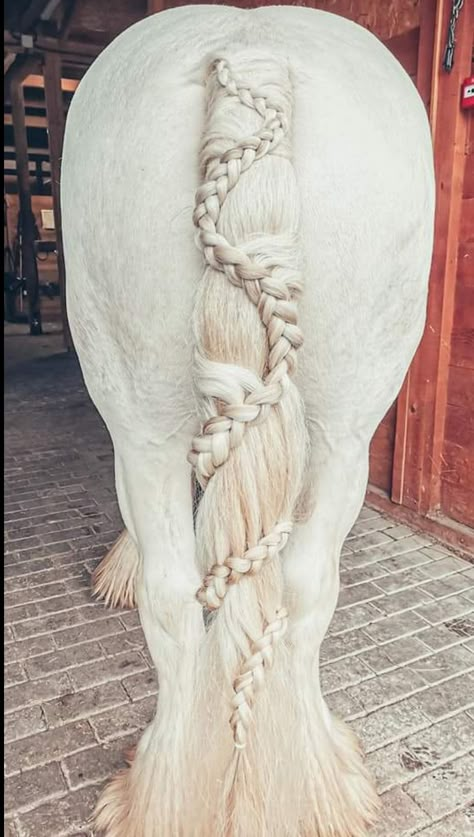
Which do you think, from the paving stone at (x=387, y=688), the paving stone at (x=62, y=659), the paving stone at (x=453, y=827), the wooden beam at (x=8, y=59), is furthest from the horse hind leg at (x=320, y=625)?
the wooden beam at (x=8, y=59)

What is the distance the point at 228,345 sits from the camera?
30.2 inches

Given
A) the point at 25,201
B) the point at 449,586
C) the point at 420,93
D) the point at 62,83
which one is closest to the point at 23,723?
the point at 449,586

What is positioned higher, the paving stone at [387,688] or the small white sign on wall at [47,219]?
the small white sign on wall at [47,219]

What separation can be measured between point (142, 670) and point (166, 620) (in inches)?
28.8

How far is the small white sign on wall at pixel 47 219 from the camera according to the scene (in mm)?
8844

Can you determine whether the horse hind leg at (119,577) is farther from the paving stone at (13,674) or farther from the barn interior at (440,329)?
the barn interior at (440,329)

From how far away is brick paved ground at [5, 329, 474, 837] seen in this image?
126 centimetres

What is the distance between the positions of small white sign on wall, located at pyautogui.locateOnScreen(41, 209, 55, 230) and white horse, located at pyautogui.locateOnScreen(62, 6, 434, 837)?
336 inches

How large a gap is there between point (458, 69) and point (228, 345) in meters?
1.82

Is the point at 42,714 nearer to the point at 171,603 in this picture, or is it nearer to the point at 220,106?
the point at 171,603

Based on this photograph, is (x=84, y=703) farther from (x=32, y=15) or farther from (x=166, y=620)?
(x=32, y=15)

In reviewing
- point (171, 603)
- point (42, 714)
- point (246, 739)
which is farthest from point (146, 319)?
point (42, 714)

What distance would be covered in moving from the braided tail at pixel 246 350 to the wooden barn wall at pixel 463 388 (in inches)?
62.5

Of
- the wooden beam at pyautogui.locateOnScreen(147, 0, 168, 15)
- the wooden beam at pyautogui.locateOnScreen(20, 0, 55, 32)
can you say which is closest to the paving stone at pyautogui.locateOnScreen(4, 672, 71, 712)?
the wooden beam at pyautogui.locateOnScreen(147, 0, 168, 15)
